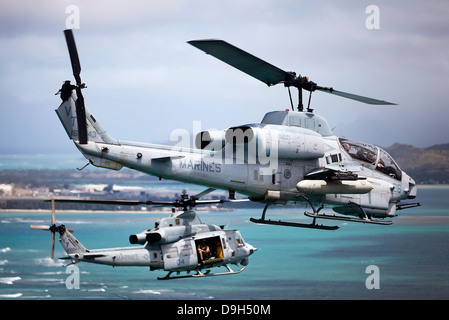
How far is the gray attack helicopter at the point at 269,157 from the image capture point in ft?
44.5

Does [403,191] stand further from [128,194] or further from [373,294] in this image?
[373,294]

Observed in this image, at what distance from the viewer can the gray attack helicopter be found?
13.6 metres

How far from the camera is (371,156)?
52.9 ft

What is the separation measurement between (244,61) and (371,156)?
4.79 metres

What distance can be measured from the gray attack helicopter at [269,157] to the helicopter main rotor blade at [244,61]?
23 millimetres

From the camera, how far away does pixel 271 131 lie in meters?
14.3

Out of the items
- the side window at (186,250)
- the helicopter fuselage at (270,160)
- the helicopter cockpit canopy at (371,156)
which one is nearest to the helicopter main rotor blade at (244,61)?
the helicopter fuselage at (270,160)

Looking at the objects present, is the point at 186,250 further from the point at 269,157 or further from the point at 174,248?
the point at 269,157

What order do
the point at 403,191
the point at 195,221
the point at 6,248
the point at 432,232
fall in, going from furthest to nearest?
the point at 432,232 < the point at 6,248 < the point at 195,221 < the point at 403,191

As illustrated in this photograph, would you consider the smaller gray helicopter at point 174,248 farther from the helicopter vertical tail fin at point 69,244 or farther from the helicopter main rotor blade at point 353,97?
the helicopter main rotor blade at point 353,97

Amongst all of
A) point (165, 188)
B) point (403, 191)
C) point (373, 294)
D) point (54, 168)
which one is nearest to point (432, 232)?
point (373, 294)

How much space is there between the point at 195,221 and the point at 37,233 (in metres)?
72.3

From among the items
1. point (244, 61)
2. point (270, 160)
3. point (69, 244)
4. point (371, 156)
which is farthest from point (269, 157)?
point (69, 244)
